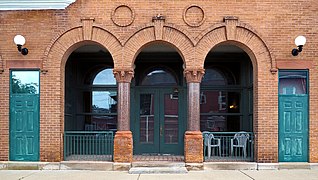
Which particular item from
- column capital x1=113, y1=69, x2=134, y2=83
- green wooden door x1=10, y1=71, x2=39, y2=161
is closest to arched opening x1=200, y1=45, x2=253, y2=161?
column capital x1=113, y1=69, x2=134, y2=83

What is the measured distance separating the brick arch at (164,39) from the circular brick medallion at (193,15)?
0.36 meters

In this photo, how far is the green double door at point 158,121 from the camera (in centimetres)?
1454

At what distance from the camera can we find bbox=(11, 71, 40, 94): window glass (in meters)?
12.2

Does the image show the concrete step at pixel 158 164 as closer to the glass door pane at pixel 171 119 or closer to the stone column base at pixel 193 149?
the stone column base at pixel 193 149

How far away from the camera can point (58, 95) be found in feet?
39.6

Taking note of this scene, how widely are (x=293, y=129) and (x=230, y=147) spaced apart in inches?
84.5

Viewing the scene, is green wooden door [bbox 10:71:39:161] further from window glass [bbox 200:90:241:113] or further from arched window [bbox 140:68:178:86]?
window glass [bbox 200:90:241:113]

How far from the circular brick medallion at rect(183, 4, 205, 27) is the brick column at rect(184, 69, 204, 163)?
141 cm

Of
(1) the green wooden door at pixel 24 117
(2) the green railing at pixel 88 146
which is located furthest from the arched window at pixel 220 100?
(1) the green wooden door at pixel 24 117

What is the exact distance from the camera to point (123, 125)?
472 inches

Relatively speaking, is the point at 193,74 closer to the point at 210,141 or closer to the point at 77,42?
the point at 210,141

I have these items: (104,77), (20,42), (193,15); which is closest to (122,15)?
(193,15)

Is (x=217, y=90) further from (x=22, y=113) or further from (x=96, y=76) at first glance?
(x=22, y=113)

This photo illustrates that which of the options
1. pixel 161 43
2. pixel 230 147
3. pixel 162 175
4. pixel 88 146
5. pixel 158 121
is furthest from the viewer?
pixel 158 121
